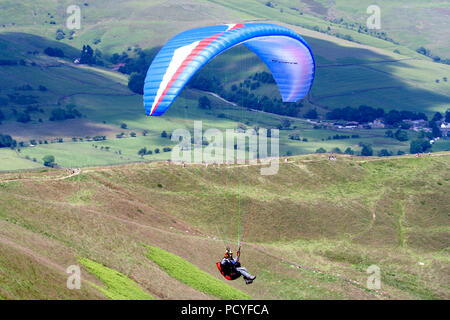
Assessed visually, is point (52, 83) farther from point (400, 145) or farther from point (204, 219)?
point (204, 219)

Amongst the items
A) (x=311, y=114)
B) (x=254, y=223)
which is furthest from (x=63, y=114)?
(x=254, y=223)

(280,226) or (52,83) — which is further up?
(52,83)

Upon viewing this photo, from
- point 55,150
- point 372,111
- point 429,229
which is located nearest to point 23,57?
point 55,150

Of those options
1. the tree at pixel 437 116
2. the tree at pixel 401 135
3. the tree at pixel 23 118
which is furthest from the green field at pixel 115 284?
the tree at pixel 437 116

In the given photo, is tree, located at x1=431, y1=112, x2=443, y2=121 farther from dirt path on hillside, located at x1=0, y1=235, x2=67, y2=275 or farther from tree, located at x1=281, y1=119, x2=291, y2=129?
dirt path on hillside, located at x1=0, y1=235, x2=67, y2=275

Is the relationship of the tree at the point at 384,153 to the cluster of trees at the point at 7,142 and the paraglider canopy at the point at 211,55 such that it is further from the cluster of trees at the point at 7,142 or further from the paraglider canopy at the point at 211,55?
the paraglider canopy at the point at 211,55

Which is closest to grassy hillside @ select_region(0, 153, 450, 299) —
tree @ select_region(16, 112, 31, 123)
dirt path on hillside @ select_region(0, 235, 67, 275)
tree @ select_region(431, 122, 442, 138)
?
dirt path on hillside @ select_region(0, 235, 67, 275)
